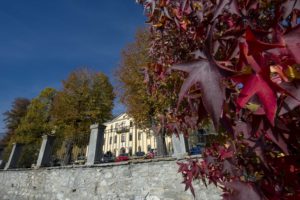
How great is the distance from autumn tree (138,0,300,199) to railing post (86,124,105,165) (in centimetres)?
551

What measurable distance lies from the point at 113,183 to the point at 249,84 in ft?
18.8

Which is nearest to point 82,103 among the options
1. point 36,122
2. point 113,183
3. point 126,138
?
point 36,122

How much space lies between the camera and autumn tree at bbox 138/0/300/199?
0.44 meters

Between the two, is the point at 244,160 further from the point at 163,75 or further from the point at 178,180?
the point at 178,180

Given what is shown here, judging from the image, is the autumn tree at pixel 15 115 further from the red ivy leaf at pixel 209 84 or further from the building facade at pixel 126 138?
the red ivy leaf at pixel 209 84

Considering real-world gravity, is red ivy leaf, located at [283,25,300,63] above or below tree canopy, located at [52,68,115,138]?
below

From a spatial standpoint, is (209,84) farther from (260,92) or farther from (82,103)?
(82,103)

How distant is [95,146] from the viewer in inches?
265

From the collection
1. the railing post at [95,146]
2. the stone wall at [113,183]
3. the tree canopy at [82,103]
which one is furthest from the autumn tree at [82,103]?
the railing post at [95,146]

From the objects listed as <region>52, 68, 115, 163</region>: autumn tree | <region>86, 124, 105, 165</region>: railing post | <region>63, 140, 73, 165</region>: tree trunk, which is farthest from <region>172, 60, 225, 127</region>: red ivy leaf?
<region>52, 68, 115, 163</region>: autumn tree

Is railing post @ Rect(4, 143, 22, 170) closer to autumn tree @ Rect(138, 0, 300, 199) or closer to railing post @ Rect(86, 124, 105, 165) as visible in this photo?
railing post @ Rect(86, 124, 105, 165)

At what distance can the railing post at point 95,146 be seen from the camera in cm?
646

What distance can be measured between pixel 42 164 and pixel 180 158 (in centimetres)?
590

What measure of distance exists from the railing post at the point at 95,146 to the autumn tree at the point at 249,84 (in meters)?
5.51
